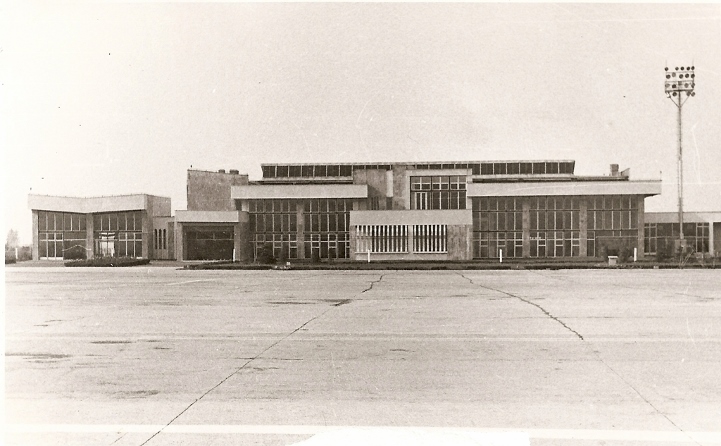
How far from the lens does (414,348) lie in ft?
36.9

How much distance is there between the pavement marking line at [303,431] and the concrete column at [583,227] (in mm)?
59830

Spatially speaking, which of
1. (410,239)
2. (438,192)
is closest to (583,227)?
(438,192)

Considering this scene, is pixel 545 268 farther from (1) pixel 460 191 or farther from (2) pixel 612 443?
(2) pixel 612 443

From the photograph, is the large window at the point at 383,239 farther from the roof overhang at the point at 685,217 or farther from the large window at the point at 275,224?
the roof overhang at the point at 685,217

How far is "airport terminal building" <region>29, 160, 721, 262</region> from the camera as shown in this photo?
2462 inches

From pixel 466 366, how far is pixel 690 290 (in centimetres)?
1781

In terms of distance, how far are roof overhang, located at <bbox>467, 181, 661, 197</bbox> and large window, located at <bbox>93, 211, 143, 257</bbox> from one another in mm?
33006

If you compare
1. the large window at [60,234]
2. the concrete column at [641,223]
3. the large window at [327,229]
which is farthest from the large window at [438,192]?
the large window at [60,234]

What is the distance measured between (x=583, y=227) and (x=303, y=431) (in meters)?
61.1

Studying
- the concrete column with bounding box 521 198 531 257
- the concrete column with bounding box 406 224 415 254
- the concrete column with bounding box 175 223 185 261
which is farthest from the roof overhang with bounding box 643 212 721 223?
the concrete column with bounding box 175 223 185 261

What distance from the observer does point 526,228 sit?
64.4 metres

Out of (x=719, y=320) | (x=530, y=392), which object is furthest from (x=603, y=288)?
(x=530, y=392)

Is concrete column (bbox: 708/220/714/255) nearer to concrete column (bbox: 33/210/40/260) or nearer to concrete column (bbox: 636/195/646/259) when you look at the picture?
concrete column (bbox: 636/195/646/259)

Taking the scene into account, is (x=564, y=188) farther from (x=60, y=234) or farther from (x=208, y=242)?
(x=60, y=234)
